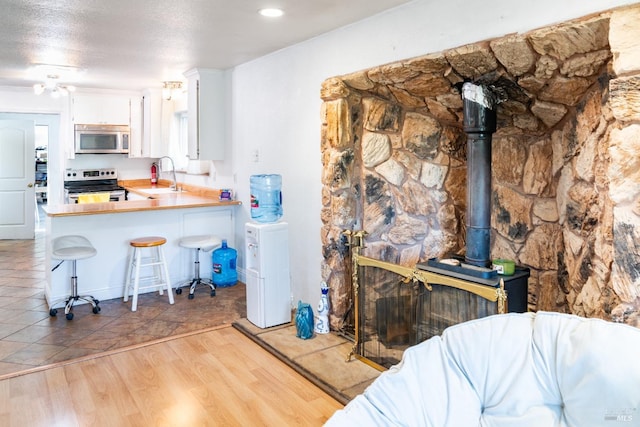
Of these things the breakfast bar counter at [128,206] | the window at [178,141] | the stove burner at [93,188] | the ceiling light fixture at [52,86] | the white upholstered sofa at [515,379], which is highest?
the ceiling light fixture at [52,86]

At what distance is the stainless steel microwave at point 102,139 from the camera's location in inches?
266

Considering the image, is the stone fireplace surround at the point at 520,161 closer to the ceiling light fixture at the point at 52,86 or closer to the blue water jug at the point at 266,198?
the blue water jug at the point at 266,198

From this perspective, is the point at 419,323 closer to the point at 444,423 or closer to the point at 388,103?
the point at 444,423

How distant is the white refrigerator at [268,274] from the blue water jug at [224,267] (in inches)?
49.0

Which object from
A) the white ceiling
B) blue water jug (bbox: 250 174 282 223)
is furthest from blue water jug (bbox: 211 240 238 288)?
the white ceiling

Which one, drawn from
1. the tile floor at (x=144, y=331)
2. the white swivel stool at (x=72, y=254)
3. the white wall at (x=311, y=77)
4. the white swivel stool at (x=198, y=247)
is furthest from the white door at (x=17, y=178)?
the white wall at (x=311, y=77)

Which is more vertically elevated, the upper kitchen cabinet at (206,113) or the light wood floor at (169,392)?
the upper kitchen cabinet at (206,113)

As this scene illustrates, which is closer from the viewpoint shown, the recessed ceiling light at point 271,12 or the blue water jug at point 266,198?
the recessed ceiling light at point 271,12

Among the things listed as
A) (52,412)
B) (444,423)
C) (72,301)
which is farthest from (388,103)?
(72,301)

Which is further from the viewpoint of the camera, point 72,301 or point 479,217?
point 72,301

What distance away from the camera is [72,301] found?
4074mm

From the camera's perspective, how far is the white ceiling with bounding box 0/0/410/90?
2850mm

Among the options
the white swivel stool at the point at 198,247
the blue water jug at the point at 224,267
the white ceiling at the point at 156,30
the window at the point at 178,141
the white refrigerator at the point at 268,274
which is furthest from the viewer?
the window at the point at 178,141

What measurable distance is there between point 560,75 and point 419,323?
1.48 meters
